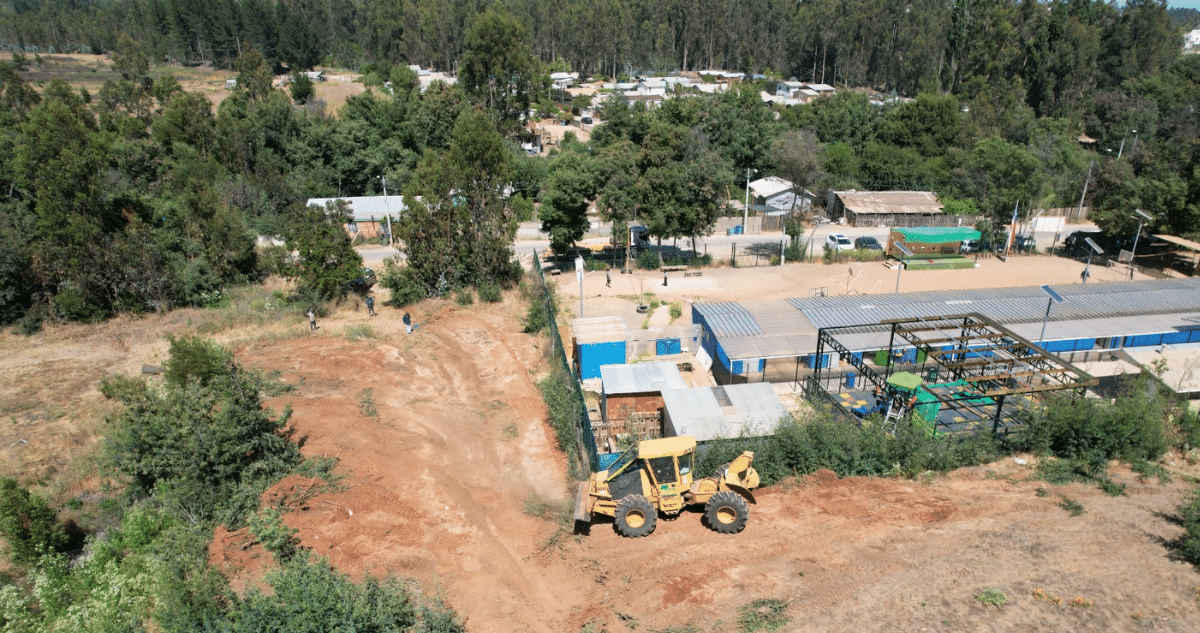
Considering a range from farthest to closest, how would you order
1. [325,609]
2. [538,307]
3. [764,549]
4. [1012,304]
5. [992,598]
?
1. [538,307]
2. [1012,304]
3. [764,549]
4. [992,598]
5. [325,609]

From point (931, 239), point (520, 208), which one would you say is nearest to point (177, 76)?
point (520, 208)

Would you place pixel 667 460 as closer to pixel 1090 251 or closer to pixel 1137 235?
pixel 1137 235

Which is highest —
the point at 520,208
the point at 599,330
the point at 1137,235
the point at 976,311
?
the point at 520,208

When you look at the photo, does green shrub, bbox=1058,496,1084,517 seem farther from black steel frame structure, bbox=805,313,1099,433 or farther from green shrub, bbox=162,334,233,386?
green shrub, bbox=162,334,233,386

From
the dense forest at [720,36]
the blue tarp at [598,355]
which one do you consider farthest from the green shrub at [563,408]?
the dense forest at [720,36]

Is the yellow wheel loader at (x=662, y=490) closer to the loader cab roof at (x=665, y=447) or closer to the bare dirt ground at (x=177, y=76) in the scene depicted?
the loader cab roof at (x=665, y=447)

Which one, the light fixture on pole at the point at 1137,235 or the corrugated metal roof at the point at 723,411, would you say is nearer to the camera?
the corrugated metal roof at the point at 723,411

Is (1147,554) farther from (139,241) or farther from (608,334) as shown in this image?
(139,241)
